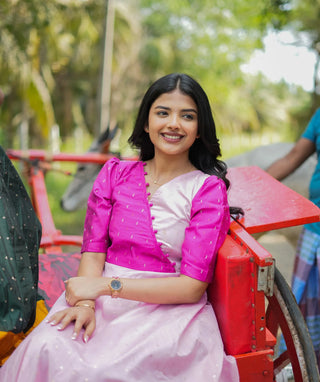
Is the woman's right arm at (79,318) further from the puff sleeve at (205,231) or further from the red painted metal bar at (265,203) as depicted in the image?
the red painted metal bar at (265,203)

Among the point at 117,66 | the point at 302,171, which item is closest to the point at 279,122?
the point at 117,66

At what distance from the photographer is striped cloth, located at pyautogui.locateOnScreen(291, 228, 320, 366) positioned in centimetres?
226

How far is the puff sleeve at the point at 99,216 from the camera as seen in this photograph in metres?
1.62

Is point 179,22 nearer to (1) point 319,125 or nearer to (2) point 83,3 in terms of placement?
(2) point 83,3

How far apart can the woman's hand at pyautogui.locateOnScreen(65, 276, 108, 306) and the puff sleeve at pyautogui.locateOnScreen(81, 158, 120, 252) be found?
20 cm

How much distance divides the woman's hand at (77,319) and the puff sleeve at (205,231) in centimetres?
34

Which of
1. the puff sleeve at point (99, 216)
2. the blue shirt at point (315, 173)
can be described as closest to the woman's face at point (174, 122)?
Answer: the puff sleeve at point (99, 216)

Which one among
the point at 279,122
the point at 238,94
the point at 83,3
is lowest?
the point at 279,122

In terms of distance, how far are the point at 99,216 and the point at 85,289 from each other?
322 mm

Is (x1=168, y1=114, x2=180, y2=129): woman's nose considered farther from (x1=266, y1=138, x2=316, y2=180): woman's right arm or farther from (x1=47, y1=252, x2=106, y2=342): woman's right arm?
(x1=266, y1=138, x2=316, y2=180): woman's right arm

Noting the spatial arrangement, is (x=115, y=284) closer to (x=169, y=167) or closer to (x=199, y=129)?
(x=169, y=167)

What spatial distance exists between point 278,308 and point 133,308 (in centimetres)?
51

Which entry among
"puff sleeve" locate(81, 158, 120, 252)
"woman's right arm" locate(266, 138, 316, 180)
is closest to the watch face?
"puff sleeve" locate(81, 158, 120, 252)

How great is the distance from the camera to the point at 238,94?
25.7 m
